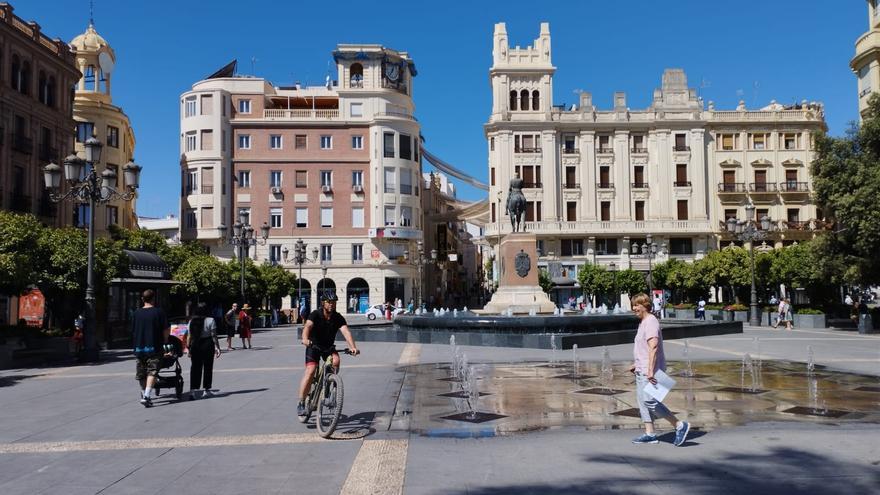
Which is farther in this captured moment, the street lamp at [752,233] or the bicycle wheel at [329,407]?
the street lamp at [752,233]

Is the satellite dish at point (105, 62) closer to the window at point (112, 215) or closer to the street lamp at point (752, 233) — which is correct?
the window at point (112, 215)

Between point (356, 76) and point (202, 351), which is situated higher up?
point (356, 76)

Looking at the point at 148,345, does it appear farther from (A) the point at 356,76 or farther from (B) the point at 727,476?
(A) the point at 356,76

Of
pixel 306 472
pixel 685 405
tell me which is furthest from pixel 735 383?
pixel 306 472

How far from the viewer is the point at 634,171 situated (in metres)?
65.1

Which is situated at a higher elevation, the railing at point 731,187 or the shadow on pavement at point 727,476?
the railing at point 731,187

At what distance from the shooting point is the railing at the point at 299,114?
61.8m

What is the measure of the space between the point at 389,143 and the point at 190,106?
17131mm

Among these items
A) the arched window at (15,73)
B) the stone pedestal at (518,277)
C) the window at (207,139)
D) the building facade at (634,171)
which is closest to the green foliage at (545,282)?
the building facade at (634,171)

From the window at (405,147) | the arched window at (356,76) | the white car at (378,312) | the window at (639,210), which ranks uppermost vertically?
Result: the arched window at (356,76)

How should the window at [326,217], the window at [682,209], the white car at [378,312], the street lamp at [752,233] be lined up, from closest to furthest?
the street lamp at [752,233], the white car at [378,312], the window at [326,217], the window at [682,209]

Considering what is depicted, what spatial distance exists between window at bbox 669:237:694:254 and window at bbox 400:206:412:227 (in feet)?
75.6

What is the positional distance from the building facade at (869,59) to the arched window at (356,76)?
37.2 meters

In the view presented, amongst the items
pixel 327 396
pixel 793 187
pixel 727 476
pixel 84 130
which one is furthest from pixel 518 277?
pixel 793 187
